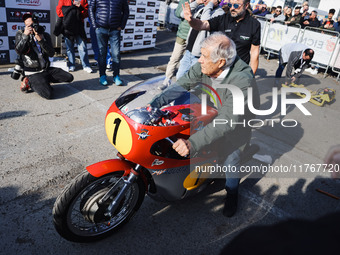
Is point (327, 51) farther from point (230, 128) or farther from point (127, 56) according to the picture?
point (230, 128)

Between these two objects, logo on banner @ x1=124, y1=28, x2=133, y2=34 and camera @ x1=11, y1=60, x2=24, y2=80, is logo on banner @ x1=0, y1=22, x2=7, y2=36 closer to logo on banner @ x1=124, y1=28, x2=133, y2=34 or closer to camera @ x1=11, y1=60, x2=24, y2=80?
camera @ x1=11, y1=60, x2=24, y2=80

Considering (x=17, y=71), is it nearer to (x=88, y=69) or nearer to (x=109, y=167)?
(x=88, y=69)

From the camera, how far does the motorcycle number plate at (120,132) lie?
197 centimetres

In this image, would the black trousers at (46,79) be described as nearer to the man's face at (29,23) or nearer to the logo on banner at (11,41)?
the man's face at (29,23)

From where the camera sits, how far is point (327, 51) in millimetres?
9391

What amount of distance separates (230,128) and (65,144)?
2.33m

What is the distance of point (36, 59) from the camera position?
495 cm

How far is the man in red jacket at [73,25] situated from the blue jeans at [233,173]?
4.62 metres

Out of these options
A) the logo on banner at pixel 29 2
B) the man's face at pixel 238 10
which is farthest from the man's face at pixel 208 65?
the logo on banner at pixel 29 2

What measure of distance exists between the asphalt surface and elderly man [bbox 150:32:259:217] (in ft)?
1.39

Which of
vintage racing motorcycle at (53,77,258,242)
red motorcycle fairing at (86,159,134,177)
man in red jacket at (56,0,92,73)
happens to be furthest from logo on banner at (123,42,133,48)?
red motorcycle fairing at (86,159,134,177)

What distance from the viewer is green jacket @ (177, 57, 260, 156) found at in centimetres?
211

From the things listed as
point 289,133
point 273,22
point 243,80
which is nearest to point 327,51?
point 273,22

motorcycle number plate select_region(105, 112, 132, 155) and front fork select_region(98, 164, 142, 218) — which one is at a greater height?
motorcycle number plate select_region(105, 112, 132, 155)
